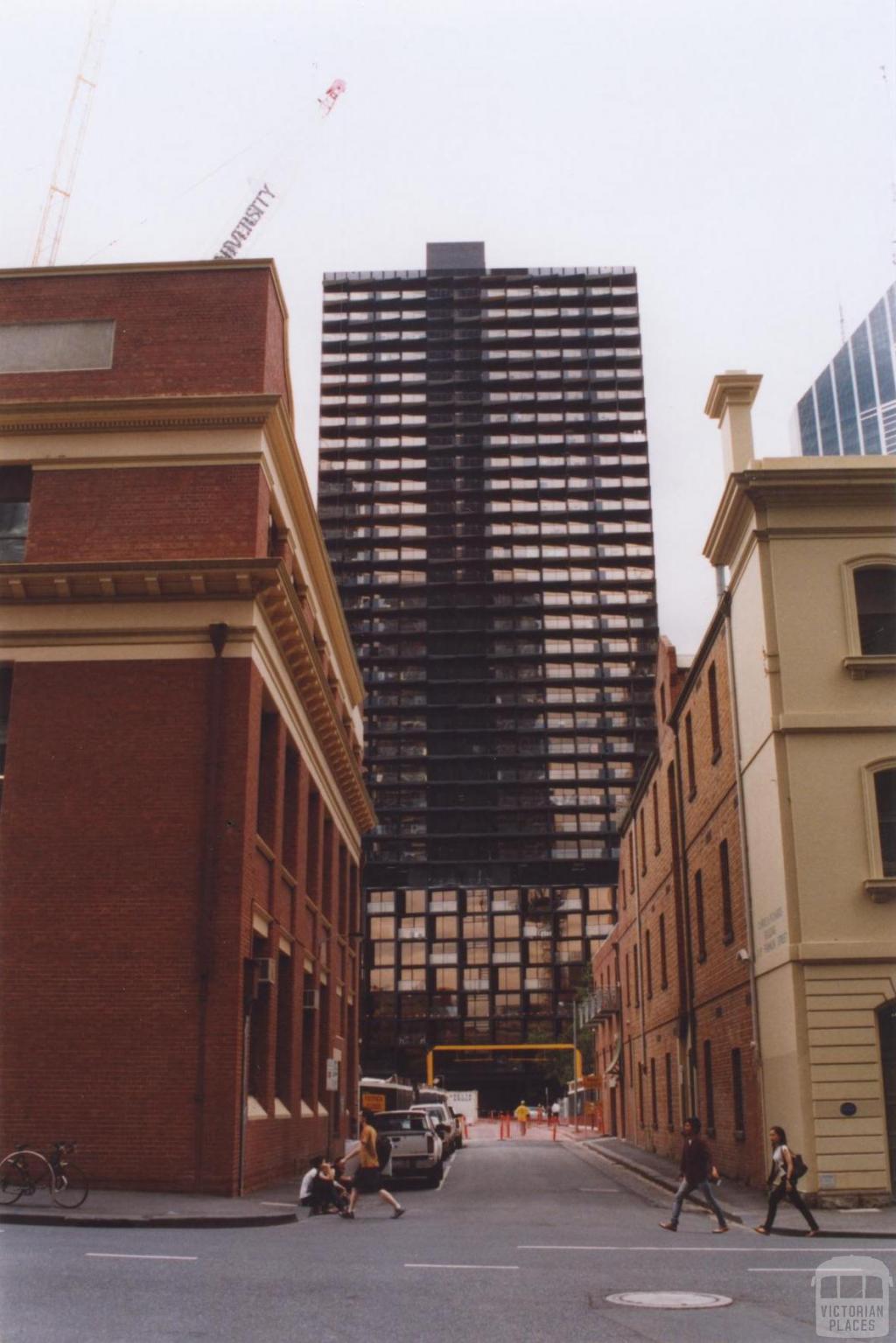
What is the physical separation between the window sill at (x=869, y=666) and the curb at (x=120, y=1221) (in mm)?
12632

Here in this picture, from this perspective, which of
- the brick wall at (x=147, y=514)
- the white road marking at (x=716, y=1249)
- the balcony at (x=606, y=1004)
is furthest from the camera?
the balcony at (x=606, y=1004)

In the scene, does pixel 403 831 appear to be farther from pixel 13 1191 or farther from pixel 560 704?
pixel 13 1191

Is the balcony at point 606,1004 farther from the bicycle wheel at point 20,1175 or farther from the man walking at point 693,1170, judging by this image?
the bicycle wheel at point 20,1175

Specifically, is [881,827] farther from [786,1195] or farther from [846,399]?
[846,399]

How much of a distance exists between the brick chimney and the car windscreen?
50.1 feet

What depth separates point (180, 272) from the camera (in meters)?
26.2

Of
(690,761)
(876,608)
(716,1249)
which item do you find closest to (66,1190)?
(716,1249)

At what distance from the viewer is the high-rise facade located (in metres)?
102

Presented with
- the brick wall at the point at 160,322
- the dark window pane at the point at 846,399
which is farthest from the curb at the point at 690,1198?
the dark window pane at the point at 846,399

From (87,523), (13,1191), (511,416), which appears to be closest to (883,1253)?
(13,1191)

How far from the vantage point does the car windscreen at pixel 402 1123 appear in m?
28.4

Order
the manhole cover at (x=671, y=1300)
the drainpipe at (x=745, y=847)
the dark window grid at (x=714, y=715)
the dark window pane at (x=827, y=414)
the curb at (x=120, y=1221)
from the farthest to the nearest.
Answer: the dark window pane at (x=827, y=414), the dark window grid at (x=714, y=715), the drainpipe at (x=745, y=847), the curb at (x=120, y=1221), the manhole cover at (x=671, y=1300)

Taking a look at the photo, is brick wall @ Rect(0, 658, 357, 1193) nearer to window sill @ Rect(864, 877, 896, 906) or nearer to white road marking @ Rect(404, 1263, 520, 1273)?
white road marking @ Rect(404, 1263, 520, 1273)

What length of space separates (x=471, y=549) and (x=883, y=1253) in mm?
102840
